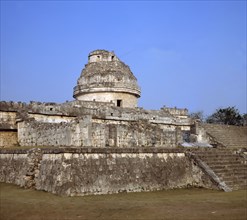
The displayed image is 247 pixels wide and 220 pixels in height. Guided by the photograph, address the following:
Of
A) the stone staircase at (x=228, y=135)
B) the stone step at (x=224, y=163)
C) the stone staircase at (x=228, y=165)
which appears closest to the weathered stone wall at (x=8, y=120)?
the stone staircase at (x=228, y=165)

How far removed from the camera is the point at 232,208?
30.2 feet

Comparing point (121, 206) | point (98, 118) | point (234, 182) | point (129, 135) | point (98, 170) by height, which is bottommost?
point (121, 206)

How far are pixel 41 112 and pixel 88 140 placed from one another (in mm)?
5960

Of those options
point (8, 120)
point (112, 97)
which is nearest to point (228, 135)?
point (112, 97)

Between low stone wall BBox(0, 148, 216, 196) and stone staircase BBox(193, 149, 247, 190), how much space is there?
0.68 meters

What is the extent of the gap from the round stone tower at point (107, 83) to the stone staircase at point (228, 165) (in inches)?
457

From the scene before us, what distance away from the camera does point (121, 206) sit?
9.05 m

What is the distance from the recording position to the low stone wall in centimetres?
1077

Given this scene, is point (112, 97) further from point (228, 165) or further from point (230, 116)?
point (230, 116)

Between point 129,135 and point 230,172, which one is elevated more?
point 129,135

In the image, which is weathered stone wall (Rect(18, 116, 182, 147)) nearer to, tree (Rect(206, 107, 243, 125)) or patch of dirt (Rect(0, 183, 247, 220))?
patch of dirt (Rect(0, 183, 247, 220))

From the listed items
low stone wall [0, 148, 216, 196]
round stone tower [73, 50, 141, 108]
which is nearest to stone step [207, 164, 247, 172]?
low stone wall [0, 148, 216, 196]

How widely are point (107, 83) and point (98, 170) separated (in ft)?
50.3

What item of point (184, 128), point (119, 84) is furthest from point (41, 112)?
point (184, 128)
